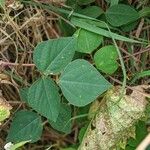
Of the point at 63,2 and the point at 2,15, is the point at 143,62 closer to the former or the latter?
the point at 63,2

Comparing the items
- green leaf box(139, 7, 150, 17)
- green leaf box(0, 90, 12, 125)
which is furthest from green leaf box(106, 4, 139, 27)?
green leaf box(0, 90, 12, 125)

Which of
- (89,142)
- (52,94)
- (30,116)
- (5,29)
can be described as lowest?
(89,142)

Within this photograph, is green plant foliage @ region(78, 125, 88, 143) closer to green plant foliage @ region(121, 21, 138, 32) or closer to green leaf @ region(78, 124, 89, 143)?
green leaf @ region(78, 124, 89, 143)

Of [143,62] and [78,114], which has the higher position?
[143,62]

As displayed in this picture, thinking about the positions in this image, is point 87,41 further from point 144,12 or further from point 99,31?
point 144,12

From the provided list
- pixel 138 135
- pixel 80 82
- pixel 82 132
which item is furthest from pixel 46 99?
pixel 138 135

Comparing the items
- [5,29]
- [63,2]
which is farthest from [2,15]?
[63,2]
